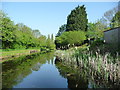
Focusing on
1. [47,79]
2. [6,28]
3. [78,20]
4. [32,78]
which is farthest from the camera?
[78,20]

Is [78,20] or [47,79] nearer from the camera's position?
[47,79]

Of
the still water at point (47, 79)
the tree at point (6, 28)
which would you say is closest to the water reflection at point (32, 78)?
the still water at point (47, 79)

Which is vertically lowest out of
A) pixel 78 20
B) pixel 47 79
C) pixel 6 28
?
pixel 47 79

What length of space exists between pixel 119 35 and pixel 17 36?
14176 mm

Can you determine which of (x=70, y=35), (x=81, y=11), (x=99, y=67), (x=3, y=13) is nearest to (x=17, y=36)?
(x=3, y=13)

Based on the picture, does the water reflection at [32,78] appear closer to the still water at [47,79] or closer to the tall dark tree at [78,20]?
the still water at [47,79]

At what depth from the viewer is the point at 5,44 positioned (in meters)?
17.7

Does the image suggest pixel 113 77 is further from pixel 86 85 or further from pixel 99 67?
pixel 86 85

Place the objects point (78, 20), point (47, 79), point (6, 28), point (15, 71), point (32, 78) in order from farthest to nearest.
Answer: point (78, 20)
point (6, 28)
point (15, 71)
point (32, 78)
point (47, 79)

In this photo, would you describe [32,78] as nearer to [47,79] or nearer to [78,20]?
[47,79]

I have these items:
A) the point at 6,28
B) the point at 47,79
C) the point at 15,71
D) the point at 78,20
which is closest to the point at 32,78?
the point at 47,79

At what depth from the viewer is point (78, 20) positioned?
1197 inches

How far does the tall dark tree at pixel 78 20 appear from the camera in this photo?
2984 centimetres

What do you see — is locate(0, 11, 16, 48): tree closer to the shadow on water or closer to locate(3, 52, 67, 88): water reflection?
the shadow on water
